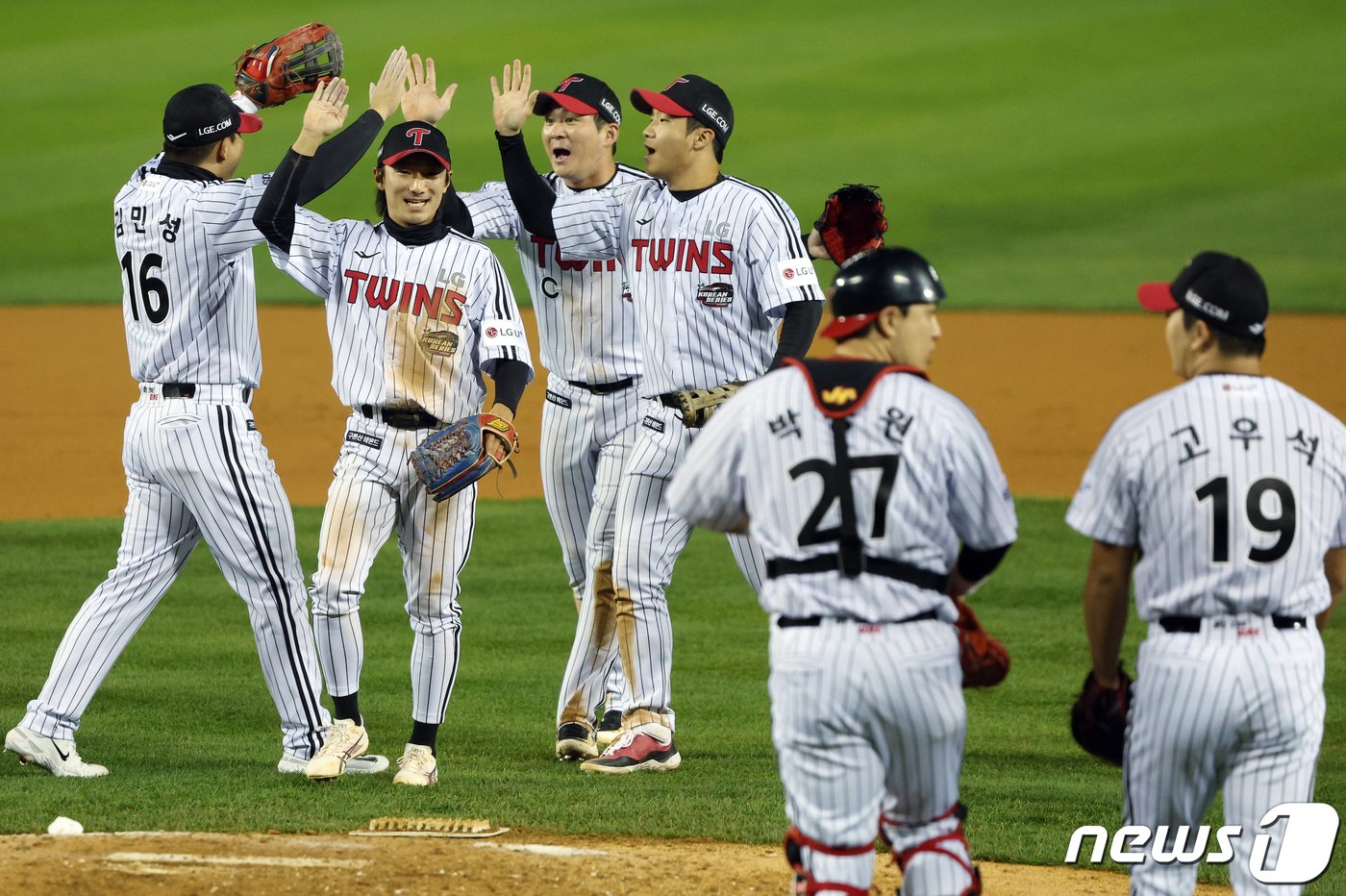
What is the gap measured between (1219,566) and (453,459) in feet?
8.55

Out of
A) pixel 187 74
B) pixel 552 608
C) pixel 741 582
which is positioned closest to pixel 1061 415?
pixel 741 582

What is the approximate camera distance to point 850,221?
244 inches

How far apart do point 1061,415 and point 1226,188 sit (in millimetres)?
9526

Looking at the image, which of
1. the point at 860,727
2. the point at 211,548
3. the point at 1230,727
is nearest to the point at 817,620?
the point at 860,727

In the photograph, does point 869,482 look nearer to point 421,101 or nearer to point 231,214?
point 231,214

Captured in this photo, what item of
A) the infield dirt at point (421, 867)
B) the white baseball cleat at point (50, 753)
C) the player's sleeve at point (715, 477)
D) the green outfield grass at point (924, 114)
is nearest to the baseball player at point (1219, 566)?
the player's sleeve at point (715, 477)

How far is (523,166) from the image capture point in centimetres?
627

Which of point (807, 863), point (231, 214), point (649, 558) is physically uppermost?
point (231, 214)

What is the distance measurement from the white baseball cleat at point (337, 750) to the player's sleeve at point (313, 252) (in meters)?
1.38

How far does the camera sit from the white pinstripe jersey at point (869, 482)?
3.61 meters

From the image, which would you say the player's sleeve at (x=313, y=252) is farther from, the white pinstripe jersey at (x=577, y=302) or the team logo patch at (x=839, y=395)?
the team logo patch at (x=839, y=395)

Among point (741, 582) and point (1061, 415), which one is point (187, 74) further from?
point (741, 582)

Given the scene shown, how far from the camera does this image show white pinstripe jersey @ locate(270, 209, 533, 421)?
579 cm

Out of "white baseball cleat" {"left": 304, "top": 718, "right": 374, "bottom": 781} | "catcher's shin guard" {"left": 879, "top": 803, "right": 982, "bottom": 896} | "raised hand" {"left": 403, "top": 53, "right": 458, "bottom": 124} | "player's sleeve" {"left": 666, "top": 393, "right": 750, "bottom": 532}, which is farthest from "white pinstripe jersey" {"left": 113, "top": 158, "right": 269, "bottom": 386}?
"catcher's shin guard" {"left": 879, "top": 803, "right": 982, "bottom": 896}
